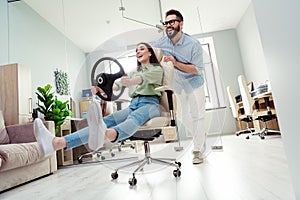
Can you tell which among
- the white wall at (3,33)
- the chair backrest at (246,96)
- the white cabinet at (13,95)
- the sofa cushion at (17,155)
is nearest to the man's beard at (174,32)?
the sofa cushion at (17,155)

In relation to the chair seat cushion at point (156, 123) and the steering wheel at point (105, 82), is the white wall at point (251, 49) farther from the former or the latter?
the steering wheel at point (105, 82)

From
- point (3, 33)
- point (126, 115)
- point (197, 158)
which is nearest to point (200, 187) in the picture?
point (126, 115)

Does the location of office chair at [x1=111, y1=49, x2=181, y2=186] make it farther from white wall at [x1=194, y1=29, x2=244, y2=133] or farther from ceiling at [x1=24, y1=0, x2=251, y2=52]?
white wall at [x1=194, y1=29, x2=244, y2=133]

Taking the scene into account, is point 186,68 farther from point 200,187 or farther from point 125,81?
point 200,187

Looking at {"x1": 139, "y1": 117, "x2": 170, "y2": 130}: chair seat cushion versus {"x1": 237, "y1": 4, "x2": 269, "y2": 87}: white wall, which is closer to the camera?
{"x1": 139, "y1": 117, "x2": 170, "y2": 130}: chair seat cushion

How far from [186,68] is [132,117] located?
1.88 feet

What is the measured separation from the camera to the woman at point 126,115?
0.94m

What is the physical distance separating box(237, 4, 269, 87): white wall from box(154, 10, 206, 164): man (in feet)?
8.98

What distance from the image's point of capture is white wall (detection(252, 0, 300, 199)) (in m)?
0.55

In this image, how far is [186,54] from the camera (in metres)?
1.56

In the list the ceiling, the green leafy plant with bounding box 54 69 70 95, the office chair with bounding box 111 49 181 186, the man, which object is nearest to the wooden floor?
the office chair with bounding box 111 49 181 186

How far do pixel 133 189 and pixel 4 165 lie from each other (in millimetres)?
901

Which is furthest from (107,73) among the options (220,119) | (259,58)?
(259,58)

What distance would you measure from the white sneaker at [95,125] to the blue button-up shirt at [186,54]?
0.74 metres
